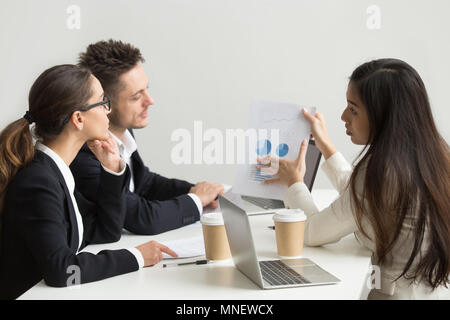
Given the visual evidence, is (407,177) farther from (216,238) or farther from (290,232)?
(216,238)

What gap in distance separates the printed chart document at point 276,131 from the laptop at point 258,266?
21.8 inches

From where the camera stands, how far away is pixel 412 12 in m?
3.97

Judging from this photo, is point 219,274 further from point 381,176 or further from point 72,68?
point 72,68

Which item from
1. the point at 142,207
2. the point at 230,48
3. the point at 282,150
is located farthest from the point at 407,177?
the point at 230,48

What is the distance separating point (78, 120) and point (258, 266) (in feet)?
2.43

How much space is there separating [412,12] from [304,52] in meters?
0.81

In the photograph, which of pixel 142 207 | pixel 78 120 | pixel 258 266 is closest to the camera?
pixel 258 266

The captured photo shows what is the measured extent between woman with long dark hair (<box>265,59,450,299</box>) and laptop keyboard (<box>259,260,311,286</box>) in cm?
22

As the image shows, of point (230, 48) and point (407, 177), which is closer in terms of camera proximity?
point (407, 177)

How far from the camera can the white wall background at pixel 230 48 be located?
400 centimetres

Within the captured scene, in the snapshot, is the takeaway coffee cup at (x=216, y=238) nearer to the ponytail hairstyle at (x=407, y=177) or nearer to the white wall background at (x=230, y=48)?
the ponytail hairstyle at (x=407, y=177)

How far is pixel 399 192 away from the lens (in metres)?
1.45

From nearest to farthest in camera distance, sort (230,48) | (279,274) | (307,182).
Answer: (279,274) → (307,182) → (230,48)
